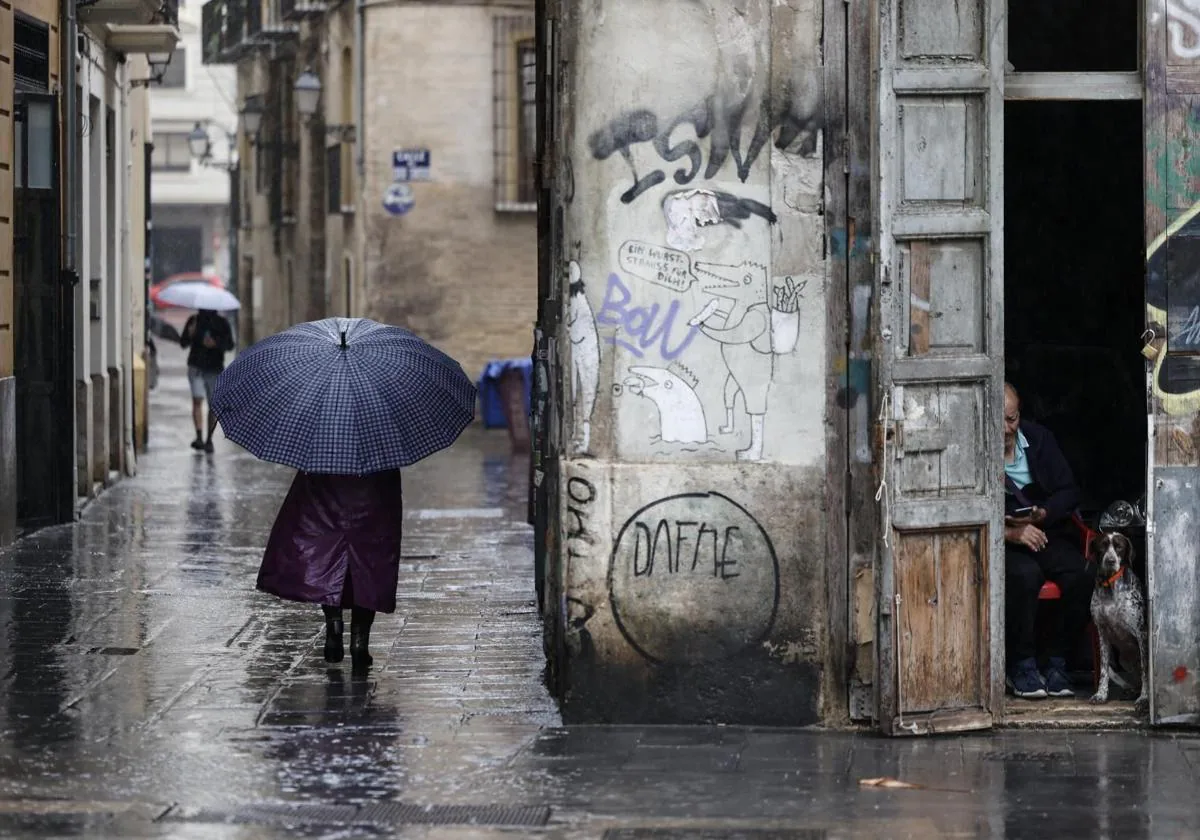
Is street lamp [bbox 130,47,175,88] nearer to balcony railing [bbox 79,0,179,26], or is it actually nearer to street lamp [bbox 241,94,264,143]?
balcony railing [bbox 79,0,179,26]

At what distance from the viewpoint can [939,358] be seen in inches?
337

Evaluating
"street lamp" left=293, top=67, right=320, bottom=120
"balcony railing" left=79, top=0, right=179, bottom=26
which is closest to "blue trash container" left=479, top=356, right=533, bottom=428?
"street lamp" left=293, top=67, right=320, bottom=120

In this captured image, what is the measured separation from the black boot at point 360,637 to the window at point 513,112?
1807 cm

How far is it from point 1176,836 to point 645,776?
180 centimetres

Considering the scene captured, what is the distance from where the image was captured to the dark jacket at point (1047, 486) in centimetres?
942

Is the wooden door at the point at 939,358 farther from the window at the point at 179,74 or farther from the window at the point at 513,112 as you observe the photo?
the window at the point at 179,74

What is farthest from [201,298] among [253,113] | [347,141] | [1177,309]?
[1177,309]

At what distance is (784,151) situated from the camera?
8.73 m

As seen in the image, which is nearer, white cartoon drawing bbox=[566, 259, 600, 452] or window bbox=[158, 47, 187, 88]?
white cartoon drawing bbox=[566, 259, 600, 452]

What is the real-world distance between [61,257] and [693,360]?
8.59 m

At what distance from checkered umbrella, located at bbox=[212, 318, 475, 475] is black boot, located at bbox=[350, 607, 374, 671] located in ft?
2.52

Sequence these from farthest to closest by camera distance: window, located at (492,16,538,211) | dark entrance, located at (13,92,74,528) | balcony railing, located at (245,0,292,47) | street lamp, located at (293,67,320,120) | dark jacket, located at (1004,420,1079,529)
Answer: balcony railing, located at (245,0,292,47), street lamp, located at (293,67,320,120), window, located at (492,16,538,211), dark entrance, located at (13,92,74,528), dark jacket, located at (1004,420,1079,529)

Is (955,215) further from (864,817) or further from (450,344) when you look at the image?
(450,344)

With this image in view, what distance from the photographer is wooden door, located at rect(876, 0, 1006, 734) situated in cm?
853
